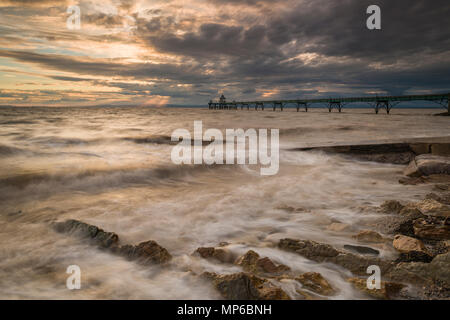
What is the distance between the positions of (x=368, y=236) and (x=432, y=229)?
0.74 meters

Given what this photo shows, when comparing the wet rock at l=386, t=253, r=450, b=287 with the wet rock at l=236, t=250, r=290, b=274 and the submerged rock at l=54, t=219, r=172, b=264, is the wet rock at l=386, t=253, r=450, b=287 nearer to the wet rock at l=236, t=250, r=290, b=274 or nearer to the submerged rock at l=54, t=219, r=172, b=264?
the wet rock at l=236, t=250, r=290, b=274

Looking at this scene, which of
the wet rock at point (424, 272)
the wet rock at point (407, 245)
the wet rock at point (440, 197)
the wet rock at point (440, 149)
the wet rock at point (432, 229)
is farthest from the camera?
the wet rock at point (440, 149)

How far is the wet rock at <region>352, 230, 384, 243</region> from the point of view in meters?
2.87

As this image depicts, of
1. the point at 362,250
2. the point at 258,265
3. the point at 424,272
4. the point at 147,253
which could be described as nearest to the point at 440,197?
the point at 362,250

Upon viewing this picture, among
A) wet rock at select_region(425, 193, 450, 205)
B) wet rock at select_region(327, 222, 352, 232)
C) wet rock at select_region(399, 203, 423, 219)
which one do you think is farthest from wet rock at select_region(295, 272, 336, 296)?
wet rock at select_region(425, 193, 450, 205)

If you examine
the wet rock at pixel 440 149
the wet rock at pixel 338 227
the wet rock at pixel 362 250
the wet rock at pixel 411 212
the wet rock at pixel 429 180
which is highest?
the wet rock at pixel 440 149

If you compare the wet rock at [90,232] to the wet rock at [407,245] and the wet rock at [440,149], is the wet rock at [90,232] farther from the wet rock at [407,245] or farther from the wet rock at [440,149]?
the wet rock at [440,149]

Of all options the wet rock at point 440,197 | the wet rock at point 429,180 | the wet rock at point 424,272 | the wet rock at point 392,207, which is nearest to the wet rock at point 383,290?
the wet rock at point 424,272

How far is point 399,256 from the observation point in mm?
2498

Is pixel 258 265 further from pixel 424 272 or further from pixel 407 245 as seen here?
pixel 407 245

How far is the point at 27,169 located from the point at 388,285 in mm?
7805

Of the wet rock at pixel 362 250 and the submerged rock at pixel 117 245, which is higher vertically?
the submerged rock at pixel 117 245

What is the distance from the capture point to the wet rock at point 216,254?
260cm
